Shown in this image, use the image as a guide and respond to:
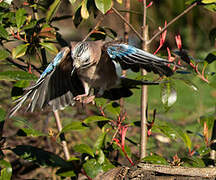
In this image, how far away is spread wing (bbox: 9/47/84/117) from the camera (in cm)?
229

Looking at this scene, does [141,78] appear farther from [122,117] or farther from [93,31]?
[93,31]

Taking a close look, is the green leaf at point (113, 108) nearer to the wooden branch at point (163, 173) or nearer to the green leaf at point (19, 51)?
the wooden branch at point (163, 173)

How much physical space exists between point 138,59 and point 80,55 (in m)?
0.49

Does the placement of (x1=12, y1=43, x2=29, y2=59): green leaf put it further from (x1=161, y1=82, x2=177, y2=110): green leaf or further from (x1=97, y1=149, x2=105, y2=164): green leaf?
(x1=161, y1=82, x2=177, y2=110): green leaf

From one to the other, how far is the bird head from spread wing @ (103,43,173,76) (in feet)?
0.72

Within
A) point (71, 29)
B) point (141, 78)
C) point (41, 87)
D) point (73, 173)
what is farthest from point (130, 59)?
point (71, 29)

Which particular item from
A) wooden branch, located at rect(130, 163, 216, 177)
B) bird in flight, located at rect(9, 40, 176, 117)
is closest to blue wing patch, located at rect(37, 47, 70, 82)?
bird in flight, located at rect(9, 40, 176, 117)

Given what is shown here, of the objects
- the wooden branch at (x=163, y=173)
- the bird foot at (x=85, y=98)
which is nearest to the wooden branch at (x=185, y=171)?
the wooden branch at (x=163, y=173)

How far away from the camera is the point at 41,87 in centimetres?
244

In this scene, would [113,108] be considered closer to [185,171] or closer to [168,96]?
[168,96]

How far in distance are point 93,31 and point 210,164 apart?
1.20 metres

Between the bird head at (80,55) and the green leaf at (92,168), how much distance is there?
622 millimetres

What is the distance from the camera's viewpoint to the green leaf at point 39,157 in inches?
98.5

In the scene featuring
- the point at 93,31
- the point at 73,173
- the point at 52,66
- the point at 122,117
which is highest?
the point at 93,31
